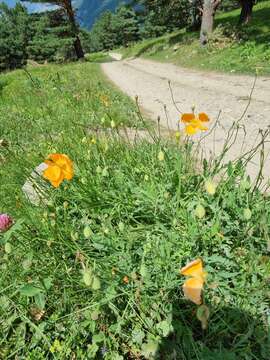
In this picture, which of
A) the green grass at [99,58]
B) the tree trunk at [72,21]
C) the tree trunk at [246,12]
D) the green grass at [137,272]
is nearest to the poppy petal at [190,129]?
the green grass at [137,272]

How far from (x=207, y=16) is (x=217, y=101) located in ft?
30.8

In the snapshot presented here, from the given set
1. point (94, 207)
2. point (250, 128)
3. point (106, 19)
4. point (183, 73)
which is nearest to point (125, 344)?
point (94, 207)

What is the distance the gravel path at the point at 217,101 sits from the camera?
4871 mm

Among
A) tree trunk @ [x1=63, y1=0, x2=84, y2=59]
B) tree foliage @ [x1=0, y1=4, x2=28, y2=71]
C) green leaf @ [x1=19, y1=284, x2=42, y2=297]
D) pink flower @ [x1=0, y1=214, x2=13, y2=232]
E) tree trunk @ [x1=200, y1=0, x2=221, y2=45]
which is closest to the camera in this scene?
green leaf @ [x1=19, y1=284, x2=42, y2=297]

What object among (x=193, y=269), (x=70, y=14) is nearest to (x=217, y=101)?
(x=193, y=269)

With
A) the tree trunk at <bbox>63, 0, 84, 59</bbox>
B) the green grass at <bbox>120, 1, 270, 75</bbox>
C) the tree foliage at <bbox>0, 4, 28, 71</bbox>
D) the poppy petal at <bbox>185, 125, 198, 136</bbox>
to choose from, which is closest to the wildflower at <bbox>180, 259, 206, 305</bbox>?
the poppy petal at <bbox>185, 125, 198, 136</bbox>

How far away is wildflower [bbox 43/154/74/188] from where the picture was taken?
6.15 feet

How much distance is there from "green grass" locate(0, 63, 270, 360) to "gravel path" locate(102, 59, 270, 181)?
1.20m

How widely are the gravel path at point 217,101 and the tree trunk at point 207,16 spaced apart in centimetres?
333

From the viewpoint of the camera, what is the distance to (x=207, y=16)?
49.8ft

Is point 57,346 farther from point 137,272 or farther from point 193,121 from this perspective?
point 193,121

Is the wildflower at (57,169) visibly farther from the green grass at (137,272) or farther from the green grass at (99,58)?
the green grass at (99,58)

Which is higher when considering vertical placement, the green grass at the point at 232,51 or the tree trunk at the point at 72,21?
the green grass at the point at 232,51

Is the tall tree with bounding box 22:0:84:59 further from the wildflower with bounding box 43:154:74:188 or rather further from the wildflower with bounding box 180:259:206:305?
the wildflower with bounding box 180:259:206:305
